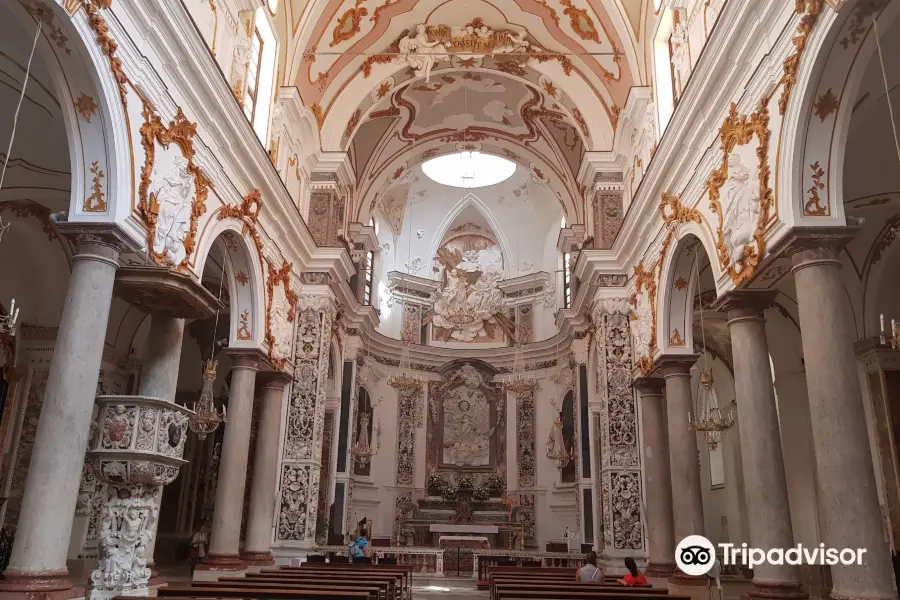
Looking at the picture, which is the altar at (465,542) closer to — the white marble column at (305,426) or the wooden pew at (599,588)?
the white marble column at (305,426)

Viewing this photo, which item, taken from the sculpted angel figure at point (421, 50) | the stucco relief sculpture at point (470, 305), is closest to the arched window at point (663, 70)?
the sculpted angel figure at point (421, 50)

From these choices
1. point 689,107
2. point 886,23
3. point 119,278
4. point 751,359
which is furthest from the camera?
point 689,107

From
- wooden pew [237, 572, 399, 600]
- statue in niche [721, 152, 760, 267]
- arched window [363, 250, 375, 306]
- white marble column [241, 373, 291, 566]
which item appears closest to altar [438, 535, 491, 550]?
white marble column [241, 373, 291, 566]

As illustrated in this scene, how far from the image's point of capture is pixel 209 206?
1100 centimetres

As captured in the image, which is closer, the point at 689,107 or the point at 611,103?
the point at 689,107

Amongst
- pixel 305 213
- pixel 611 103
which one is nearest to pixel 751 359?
pixel 611 103

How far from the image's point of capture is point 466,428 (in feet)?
81.8

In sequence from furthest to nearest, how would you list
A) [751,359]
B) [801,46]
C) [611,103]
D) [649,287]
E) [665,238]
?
[611,103] → [649,287] → [665,238] → [751,359] → [801,46]

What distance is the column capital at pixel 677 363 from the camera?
1277 cm

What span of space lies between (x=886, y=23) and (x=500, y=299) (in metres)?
19.8

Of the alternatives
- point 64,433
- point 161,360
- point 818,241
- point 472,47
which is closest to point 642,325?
point 818,241

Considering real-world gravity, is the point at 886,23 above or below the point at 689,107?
below

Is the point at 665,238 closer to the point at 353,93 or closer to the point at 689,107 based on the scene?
the point at 689,107

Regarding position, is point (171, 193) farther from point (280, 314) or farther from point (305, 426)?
point (305, 426)
